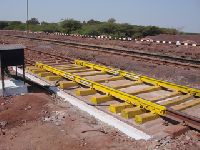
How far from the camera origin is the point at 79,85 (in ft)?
37.0

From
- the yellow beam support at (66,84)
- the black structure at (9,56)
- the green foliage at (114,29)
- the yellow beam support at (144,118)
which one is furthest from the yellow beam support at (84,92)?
the green foliage at (114,29)

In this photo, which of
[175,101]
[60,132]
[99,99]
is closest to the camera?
[60,132]

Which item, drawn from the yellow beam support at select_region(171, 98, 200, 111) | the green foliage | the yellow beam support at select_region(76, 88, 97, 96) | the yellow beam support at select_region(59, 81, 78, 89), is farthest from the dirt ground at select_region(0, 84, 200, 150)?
the green foliage

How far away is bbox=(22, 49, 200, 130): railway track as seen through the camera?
7.85 m

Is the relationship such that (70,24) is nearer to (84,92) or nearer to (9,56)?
(9,56)

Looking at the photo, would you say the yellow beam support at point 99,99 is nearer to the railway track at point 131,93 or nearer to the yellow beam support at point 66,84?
the railway track at point 131,93

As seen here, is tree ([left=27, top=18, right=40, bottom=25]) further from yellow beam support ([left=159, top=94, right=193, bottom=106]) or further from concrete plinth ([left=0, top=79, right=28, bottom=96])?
yellow beam support ([left=159, top=94, right=193, bottom=106])

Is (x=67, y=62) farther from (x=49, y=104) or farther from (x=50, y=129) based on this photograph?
(x=50, y=129)

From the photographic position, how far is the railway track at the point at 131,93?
7848 mm

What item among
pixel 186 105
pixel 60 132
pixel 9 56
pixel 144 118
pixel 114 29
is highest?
pixel 114 29

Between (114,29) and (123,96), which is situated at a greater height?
(114,29)

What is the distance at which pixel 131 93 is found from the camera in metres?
9.55

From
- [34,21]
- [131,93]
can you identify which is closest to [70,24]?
[34,21]

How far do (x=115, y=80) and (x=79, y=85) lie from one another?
153 centimetres
